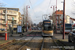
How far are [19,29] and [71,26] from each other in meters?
15.1

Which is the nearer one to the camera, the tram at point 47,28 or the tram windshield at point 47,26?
the tram at point 47,28

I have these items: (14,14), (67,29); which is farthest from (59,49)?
(14,14)

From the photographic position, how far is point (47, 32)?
19797 millimetres

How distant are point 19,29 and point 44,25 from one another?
11.4 meters

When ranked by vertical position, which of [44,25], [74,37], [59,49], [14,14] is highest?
[14,14]

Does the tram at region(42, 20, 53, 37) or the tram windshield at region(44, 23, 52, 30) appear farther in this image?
the tram windshield at region(44, 23, 52, 30)

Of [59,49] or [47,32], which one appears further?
[47,32]

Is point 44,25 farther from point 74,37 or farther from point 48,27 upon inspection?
point 74,37

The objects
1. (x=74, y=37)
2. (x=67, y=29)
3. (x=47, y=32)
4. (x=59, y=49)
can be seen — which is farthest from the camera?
(x=67, y=29)

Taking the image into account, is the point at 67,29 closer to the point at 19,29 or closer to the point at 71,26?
the point at 71,26

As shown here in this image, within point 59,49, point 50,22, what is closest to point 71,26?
point 50,22

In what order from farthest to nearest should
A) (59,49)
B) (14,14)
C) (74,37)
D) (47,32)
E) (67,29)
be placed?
(14,14)
(67,29)
(47,32)
(74,37)
(59,49)

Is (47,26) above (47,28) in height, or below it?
above

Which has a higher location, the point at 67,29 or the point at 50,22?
the point at 50,22
